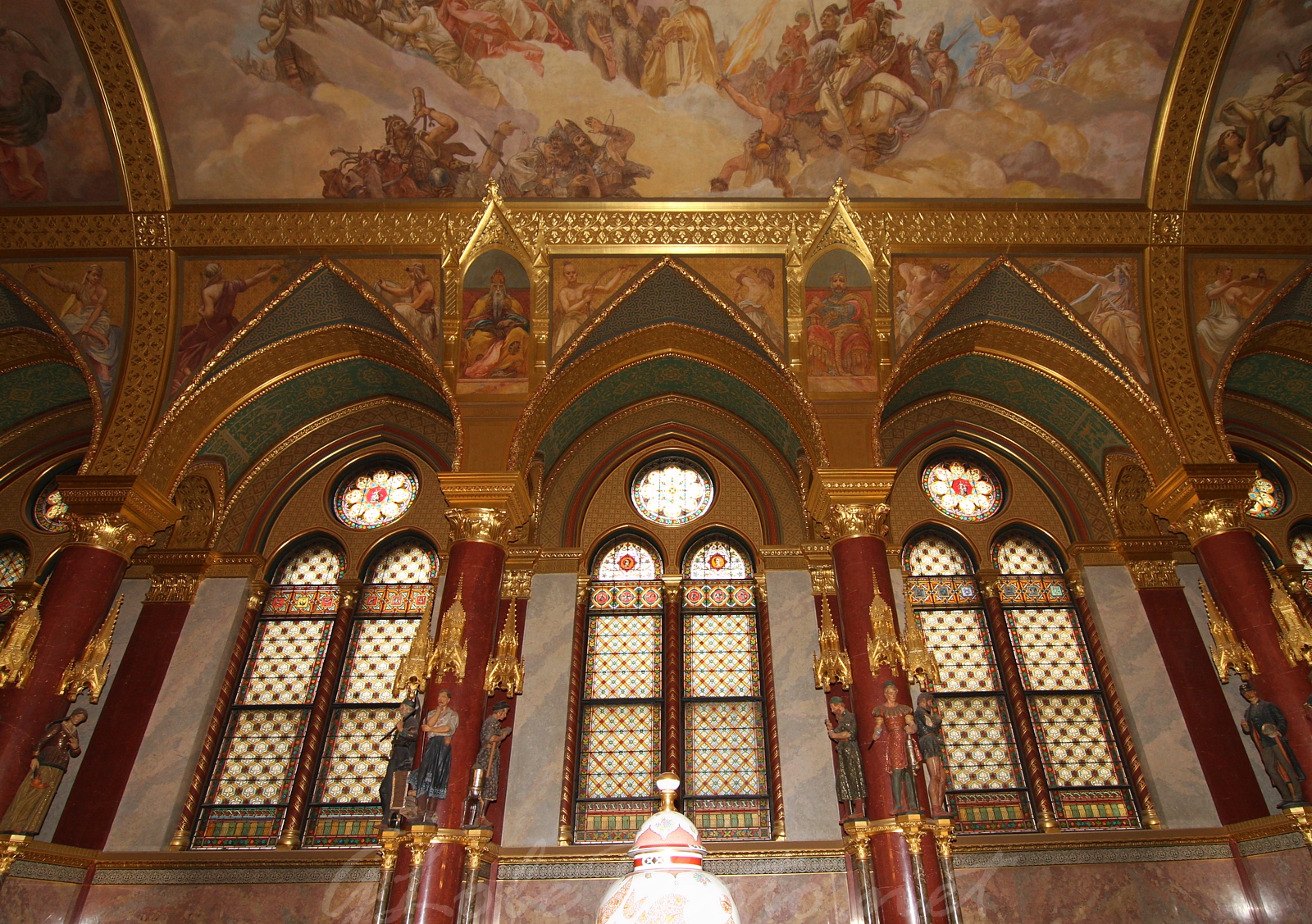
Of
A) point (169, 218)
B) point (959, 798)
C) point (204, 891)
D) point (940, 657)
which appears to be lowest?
point (204, 891)

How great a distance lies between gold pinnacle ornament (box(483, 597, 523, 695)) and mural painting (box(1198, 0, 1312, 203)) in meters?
10.1

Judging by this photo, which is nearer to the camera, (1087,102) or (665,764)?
(1087,102)

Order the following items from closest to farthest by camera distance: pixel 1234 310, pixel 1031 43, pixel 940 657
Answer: pixel 1031 43 < pixel 1234 310 < pixel 940 657

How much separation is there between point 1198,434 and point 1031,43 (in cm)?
512

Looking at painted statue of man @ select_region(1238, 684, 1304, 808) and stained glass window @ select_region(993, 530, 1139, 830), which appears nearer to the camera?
painted statue of man @ select_region(1238, 684, 1304, 808)

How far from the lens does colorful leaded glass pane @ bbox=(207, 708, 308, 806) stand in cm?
1176

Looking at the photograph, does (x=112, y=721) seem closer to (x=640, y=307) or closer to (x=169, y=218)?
(x=169, y=218)

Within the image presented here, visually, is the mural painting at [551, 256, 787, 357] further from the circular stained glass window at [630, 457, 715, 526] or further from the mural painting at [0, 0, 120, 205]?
the mural painting at [0, 0, 120, 205]

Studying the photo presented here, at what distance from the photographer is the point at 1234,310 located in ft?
37.1

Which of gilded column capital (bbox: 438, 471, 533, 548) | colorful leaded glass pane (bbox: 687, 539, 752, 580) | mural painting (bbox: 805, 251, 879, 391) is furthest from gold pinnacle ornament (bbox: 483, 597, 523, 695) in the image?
mural painting (bbox: 805, 251, 879, 391)

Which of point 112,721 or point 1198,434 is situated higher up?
point 1198,434

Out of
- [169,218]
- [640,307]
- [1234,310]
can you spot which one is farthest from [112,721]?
[1234,310]

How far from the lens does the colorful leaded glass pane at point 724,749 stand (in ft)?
38.5

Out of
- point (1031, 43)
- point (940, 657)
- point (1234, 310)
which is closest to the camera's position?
point (1031, 43)
